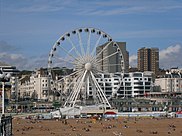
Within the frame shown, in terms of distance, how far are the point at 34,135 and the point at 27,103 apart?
63.9 meters

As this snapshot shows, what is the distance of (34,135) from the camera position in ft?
157

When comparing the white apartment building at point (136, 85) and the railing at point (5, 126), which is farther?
the white apartment building at point (136, 85)

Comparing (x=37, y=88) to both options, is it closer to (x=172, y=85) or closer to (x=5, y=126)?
(x=172, y=85)

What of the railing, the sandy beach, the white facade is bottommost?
the sandy beach

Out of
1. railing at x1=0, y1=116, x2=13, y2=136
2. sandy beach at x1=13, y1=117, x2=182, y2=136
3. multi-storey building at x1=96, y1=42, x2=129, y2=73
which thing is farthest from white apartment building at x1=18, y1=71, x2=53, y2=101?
A: railing at x1=0, y1=116, x2=13, y2=136

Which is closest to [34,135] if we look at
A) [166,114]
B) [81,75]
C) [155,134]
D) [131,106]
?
[155,134]

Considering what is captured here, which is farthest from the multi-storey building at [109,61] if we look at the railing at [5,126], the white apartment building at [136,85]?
the railing at [5,126]

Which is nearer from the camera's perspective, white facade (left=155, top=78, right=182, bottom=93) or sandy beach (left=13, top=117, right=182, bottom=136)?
sandy beach (left=13, top=117, right=182, bottom=136)

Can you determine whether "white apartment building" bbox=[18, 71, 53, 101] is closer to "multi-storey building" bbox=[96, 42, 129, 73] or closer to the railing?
"multi-storey building" bbox=[96, 42, 129, 73]

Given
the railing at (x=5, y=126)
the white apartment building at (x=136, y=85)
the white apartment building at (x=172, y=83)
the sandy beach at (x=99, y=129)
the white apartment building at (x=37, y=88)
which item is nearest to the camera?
the railing at (x=5, y=126)

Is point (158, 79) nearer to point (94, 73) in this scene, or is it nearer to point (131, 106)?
point (131, 106)

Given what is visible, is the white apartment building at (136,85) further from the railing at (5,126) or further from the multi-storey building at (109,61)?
the railing at (5,126)

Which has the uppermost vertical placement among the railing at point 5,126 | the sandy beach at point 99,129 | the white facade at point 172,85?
the railing at point 5,126

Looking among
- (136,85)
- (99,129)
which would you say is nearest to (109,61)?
(136,85)
